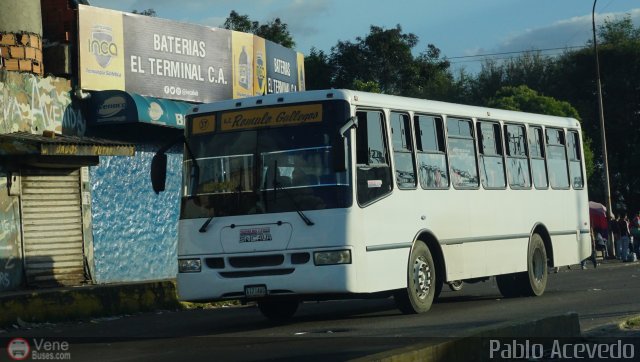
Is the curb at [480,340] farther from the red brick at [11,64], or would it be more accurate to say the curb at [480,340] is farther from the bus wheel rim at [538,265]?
the red brick at [11,64]

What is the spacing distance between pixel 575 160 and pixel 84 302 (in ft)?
30.2

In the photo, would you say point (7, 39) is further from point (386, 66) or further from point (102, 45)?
point (386, 66)

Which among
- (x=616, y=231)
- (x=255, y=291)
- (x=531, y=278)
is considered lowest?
(x=531, y=278)

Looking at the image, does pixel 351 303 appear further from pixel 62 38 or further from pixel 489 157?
pixel 62 38

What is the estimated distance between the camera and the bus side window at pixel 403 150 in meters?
14.8

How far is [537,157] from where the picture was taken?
19.4 meters

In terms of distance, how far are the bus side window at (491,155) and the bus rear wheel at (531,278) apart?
4.71ft

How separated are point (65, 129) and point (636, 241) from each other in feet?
73.3

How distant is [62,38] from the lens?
22.7 metres

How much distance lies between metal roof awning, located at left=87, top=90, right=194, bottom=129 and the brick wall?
1.56 metres

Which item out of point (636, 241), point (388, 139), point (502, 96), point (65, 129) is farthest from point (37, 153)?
point (502, 96)

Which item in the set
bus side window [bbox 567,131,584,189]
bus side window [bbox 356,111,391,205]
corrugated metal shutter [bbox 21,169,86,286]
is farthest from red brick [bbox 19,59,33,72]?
bus side window [bbox 567,131,584,189]

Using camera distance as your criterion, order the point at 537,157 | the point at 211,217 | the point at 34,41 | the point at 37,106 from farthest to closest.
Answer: the point at 34,41 → the point at 37,106 → the point at 537,157 → the point at 211,217

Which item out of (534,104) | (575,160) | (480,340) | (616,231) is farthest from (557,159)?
(534,104)
